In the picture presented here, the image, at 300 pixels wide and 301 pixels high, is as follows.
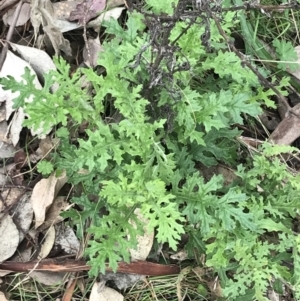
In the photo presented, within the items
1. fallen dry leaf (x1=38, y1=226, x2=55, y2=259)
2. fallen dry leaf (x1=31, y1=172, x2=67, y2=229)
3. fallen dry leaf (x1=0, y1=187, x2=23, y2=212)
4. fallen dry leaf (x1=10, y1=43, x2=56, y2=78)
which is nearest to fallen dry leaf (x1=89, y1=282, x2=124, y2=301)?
fallen dry leaf (x1=38, y1=226, x2=55, y2=259)

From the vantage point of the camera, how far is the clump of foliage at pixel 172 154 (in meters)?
2.13

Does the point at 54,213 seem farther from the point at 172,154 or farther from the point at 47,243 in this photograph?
the point at 172,154

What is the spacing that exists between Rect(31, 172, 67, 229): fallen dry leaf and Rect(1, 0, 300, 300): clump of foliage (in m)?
0.07

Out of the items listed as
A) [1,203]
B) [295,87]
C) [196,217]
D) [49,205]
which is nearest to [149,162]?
[196,217]

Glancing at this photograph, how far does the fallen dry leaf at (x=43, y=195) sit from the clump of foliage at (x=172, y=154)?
0.07 metres

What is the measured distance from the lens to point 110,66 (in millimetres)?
2123

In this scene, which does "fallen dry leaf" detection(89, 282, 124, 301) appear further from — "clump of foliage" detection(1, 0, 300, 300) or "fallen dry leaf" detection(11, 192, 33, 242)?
"fallen dry leaf" detection(11, 192, 33, 242)

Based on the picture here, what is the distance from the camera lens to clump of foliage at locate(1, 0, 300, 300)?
2135mm

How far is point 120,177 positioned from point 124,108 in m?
0.28

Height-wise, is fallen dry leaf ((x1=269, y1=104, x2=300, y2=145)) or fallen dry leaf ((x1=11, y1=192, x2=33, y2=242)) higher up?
fallen dry leaf ((x1=269, y1=104, x2=300, y2=145))

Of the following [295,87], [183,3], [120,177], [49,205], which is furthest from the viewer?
[295,87]

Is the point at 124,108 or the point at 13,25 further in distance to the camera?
the point at 13,25

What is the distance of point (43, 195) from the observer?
102 inches

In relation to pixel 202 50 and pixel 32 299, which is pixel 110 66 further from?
pixel 32 299
